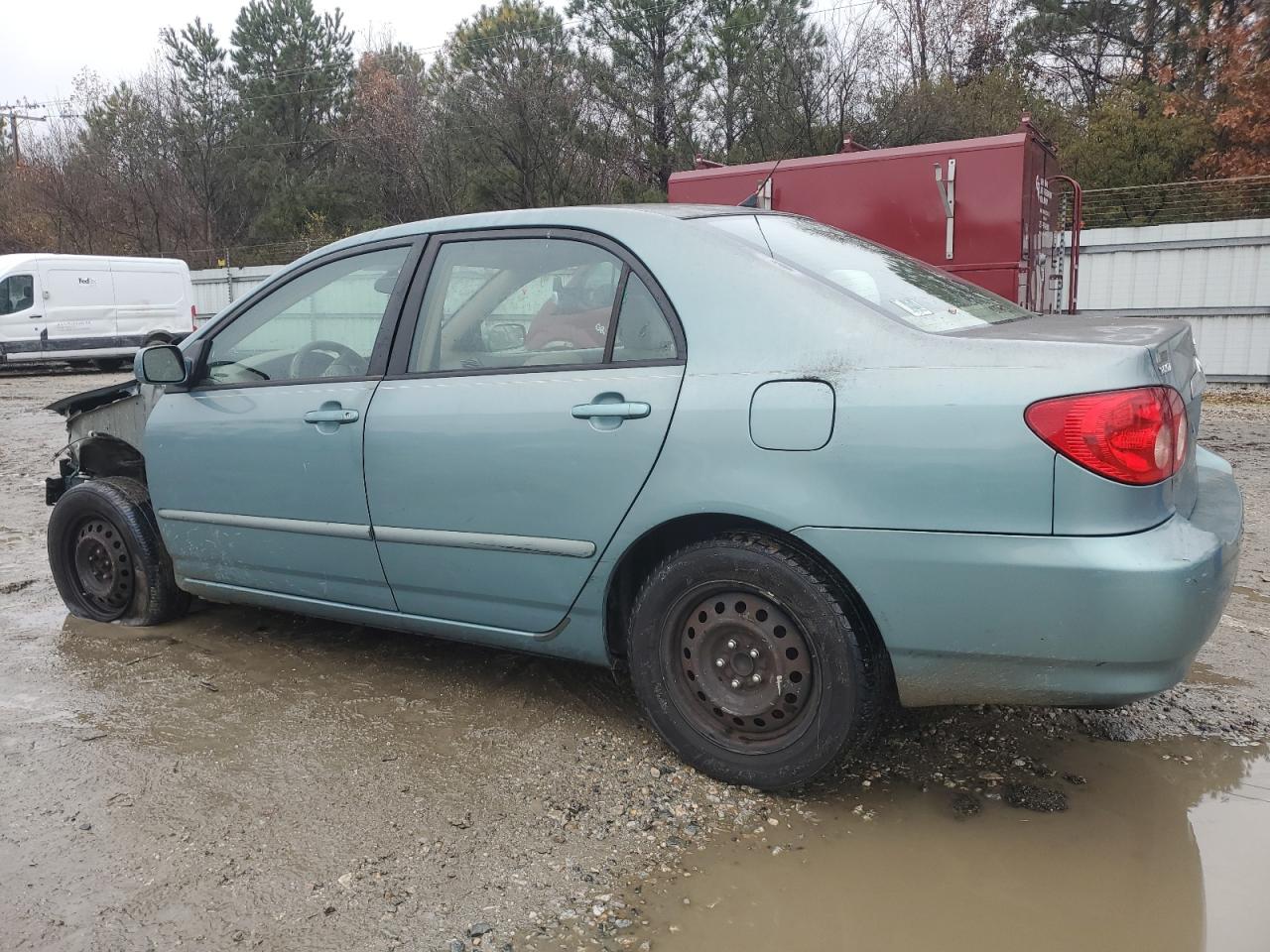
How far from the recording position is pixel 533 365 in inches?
119

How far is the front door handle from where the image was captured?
3.29 m

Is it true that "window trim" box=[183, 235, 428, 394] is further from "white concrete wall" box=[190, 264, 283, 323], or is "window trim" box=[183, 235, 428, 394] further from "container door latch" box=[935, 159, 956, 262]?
"white concrete wall" box=[190, 264, 283, 323]

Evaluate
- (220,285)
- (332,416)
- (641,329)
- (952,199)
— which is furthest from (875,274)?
(220,285)

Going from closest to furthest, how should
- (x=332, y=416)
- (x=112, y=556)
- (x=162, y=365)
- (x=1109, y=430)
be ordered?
1. (x=1109, y=430)
2. (x=332, y=416)
3. (x=162, y=365)
4. (x=112, y=556)

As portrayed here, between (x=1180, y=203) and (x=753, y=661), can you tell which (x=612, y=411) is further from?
(x=1180, y=203)

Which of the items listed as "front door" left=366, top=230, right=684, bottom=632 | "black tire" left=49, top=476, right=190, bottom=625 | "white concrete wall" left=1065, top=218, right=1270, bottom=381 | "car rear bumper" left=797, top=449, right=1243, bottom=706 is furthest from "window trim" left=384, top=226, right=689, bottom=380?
"white concrete wall" left=1065, top=218, right=1270, bottom=381

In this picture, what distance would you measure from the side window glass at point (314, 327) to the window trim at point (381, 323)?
1 cm

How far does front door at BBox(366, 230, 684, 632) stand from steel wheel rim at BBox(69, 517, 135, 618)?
157 centimetres

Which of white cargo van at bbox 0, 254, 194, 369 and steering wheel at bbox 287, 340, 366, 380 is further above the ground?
white cargo van at bbox 0, 254, 194, 369

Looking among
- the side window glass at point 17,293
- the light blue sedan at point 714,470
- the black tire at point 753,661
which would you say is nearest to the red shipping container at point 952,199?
the light blue sedan at point 714,470

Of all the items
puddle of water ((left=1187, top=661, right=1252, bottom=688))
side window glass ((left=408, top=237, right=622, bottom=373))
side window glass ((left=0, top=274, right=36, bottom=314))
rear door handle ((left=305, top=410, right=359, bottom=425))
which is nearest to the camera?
side window glass ((left=408, top=237, right=622, bottom=373))

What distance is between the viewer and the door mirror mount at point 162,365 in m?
3.72

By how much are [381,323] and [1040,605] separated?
220cm

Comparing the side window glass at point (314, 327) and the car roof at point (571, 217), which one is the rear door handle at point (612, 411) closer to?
the car roof at point (571, 217)
